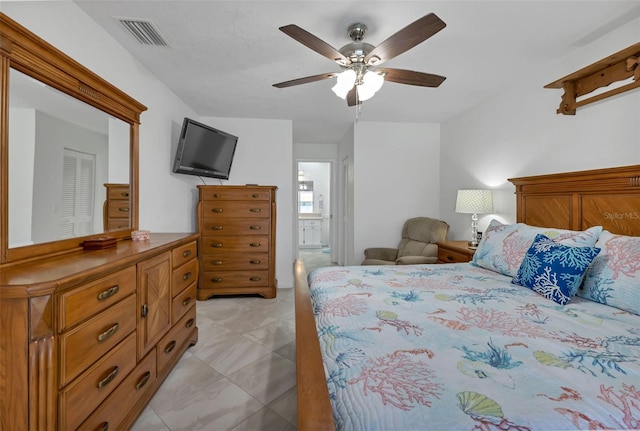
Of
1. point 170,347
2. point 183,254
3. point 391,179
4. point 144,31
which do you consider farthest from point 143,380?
point 391,179

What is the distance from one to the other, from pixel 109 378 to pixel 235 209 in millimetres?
2504

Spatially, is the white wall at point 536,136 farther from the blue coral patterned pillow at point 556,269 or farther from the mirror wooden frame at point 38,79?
the mirror wooden frame at point 38,79

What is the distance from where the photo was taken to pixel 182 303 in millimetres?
2156

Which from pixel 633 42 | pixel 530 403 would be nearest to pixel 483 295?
pixel 530 403

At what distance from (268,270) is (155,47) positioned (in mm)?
2602

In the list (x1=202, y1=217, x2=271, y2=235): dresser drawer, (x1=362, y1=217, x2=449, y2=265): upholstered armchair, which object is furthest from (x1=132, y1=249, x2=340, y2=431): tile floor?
(x1=362, y1=217, x2=449, y2=265): upholstered armchair

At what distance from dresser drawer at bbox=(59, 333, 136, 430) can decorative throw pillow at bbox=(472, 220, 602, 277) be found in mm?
2339

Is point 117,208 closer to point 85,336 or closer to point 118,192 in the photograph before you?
point 118,192

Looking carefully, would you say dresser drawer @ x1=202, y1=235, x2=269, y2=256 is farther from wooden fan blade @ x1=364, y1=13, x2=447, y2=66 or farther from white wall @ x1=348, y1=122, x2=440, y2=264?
wooden fan blade @ x1=364, y1=13, x2=447, y2=66

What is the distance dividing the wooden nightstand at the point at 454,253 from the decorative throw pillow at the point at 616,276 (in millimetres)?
1166

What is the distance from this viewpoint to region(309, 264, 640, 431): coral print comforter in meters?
0.70

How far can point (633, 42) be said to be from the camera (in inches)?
74.4

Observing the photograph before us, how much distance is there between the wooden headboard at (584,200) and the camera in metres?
1.83

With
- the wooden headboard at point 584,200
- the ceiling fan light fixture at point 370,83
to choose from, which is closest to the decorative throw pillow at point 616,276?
the wooden headboard at point 584,200
